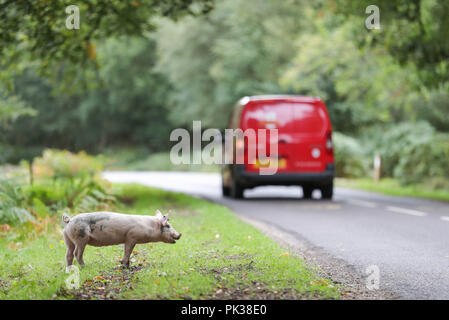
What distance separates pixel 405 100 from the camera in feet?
86.4

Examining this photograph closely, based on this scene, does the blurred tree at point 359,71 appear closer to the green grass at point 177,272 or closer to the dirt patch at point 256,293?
the green grass at point 177,272

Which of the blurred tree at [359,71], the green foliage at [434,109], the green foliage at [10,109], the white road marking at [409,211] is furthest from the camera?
the green foliage at [434,109]

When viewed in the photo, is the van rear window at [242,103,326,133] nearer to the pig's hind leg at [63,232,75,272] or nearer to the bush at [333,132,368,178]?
the pig's hind leg at [63,232,75,272]

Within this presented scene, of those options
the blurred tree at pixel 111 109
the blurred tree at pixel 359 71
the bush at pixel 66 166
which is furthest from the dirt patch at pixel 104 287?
the blurred tree at pixel 111 109

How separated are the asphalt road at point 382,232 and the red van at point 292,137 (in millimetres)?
626

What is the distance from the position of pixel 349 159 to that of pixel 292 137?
16261mm

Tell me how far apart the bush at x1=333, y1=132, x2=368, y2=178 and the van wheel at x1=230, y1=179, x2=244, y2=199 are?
14.7m

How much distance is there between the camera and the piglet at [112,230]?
586cm

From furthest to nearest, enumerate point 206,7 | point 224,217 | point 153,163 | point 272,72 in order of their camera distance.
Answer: point 153,163
point 272,72
point 206,7
point 224,217

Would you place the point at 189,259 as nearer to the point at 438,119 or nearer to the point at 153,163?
the point at 438,119

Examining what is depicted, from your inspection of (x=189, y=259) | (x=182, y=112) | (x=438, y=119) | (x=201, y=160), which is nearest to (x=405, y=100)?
(x=438, y=119)

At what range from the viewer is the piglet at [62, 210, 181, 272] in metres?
5.86

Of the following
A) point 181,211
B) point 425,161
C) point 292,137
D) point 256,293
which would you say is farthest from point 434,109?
point 256,293
